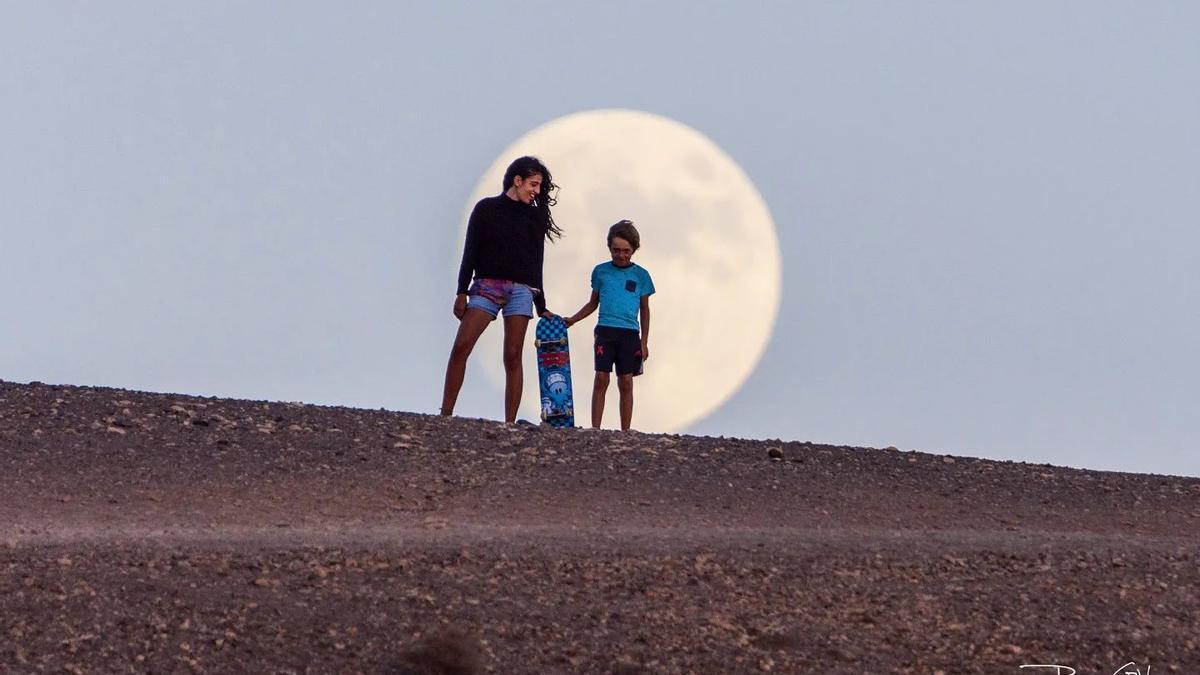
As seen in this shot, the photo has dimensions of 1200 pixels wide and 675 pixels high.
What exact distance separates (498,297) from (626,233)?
2.28 metres

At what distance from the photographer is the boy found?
16203 mm

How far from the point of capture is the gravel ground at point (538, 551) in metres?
8.09

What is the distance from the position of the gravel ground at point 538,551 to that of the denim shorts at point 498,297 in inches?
43.1

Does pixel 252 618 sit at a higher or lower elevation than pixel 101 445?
lower

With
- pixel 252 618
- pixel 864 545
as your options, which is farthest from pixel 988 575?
pixel 252 618

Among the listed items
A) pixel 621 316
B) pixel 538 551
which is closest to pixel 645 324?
pixel 621 316

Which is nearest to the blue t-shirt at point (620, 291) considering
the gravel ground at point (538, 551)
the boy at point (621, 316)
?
the boy at point (621, 316)

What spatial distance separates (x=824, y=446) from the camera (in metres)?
14.6

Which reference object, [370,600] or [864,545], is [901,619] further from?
[370,600]

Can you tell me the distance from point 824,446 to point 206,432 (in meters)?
5.48
